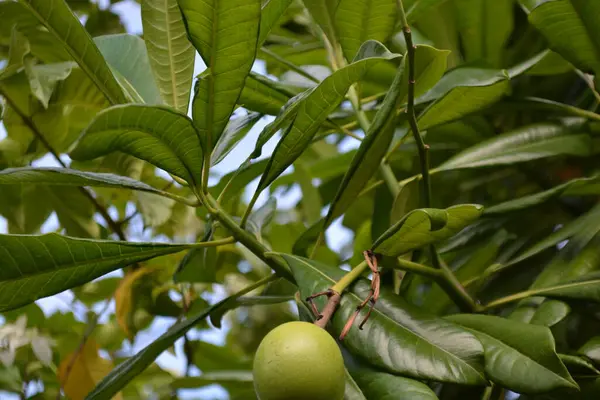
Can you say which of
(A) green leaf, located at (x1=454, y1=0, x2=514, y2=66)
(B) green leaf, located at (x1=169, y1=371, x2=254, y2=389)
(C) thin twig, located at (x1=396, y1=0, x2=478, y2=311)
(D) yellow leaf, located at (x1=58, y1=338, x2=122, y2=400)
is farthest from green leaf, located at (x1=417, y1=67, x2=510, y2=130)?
(D) yellow leaf, located at (x1=58, y1=338, x2=122, y2=400)

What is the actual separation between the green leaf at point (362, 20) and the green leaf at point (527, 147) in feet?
0.58

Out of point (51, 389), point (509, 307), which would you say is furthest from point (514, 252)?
point (51, 389)

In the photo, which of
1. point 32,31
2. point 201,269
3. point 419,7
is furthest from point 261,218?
point 32,31

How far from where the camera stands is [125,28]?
1.24m

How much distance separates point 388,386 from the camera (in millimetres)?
525

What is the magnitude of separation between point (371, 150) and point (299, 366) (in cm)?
24

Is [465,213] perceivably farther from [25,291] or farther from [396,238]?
[25,291]

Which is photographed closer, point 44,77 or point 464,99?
point 464,99

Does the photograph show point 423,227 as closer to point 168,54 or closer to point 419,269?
point 419,269

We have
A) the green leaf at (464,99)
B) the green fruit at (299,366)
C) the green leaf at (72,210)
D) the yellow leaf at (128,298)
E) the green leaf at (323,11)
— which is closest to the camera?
the green fruit at (299,366)

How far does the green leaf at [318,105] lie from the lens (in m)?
0.54

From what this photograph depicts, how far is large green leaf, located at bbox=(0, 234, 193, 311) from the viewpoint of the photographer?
0.54 metres

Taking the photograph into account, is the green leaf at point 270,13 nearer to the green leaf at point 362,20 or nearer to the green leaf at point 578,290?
the green leaf at point 362,20

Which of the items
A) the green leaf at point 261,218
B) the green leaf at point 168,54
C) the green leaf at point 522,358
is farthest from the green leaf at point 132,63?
the green leaf at point 522,358
